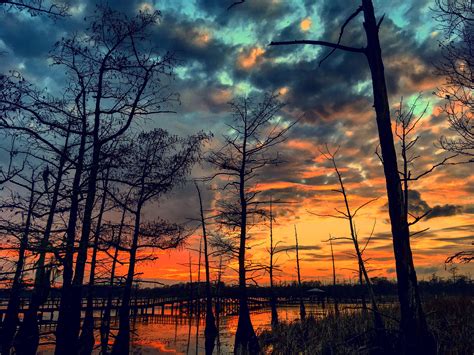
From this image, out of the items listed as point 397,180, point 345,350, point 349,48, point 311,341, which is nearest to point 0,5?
point 349,48

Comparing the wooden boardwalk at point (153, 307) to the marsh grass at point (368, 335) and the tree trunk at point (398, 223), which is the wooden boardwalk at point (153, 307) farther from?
the tree trunk at point (398, 223)

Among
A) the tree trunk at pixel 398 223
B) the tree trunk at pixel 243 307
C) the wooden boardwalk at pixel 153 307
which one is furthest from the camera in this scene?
the wooden boardwalk at pixel 153 307

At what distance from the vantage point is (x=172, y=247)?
737 inches

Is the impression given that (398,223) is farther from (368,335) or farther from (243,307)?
(243,307)

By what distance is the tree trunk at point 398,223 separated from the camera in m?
6.73

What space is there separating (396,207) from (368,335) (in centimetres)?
656

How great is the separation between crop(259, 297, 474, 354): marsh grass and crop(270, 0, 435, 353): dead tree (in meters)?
0.40

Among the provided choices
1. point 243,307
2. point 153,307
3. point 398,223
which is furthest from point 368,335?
point 153,307

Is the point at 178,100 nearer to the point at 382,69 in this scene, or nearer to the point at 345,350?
the point at 382,69

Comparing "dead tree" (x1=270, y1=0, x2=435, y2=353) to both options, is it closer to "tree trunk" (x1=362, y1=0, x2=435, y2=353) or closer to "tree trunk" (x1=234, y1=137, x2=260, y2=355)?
"tree trunk" (x1=362, y1=0, x2=435, y2=353)

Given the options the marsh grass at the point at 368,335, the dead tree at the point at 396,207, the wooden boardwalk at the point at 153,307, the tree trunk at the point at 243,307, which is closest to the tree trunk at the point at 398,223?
the dead tree at the point at 396,207

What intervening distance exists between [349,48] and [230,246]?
46.5 ft

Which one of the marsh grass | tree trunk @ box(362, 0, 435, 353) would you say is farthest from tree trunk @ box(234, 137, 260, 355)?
tree trunk @ box(362, 0, 435, 353)

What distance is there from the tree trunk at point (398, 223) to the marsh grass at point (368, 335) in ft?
1.32
